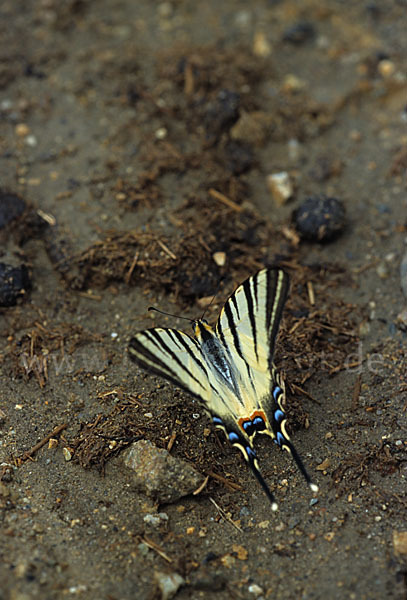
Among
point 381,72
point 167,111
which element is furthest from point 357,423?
point 381,72

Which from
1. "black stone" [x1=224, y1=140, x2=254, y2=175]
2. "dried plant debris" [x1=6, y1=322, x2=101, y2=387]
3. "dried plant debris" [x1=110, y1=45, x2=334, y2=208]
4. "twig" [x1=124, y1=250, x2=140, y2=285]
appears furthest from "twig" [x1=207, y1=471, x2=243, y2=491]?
"black stone" [x1=224, y1=140, x2=254, y2=175]

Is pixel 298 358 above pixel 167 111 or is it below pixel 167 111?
below

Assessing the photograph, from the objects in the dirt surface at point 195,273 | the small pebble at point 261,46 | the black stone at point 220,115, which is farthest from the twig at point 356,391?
the small pebble at point 261,46

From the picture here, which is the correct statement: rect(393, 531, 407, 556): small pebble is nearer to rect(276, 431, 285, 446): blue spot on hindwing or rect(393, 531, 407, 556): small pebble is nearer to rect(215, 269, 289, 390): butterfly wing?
rect(276, 431, 285, 446): blue spot on hindwing

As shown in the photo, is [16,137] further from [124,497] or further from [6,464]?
[124,497]

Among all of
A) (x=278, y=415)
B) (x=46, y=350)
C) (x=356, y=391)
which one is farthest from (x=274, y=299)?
(x=46, y=350)
